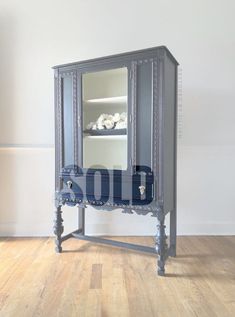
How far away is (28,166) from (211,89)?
1.96m

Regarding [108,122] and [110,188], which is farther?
[108,122]

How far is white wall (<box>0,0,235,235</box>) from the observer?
260cm

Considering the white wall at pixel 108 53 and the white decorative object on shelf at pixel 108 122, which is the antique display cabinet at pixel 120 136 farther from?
the white wall at pixel 108 53

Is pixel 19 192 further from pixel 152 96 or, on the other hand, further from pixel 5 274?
pixel 152 96

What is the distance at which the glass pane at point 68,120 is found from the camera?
217 centimetres

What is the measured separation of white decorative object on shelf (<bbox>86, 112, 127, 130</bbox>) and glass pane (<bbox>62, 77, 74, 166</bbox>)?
16cm

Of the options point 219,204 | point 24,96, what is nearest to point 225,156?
point 219,204

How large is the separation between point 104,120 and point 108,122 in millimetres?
42

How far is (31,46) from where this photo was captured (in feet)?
8.73

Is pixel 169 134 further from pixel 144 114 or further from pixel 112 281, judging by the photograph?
pixel 112 281

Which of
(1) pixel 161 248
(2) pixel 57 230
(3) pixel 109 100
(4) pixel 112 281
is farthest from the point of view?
(2) pixel 57 230

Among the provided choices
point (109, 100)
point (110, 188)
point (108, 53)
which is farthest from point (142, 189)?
point (108, 53)

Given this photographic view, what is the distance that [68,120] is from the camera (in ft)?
7.18

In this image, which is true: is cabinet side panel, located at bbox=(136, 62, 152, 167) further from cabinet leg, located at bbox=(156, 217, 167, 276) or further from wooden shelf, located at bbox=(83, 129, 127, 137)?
cabinet leg, located at bbox=(156, 217, 167, 276)
